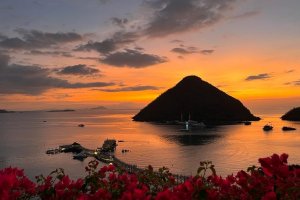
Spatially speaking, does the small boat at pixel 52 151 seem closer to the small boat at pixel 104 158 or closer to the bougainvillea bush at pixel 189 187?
the small boat at pixel 104 158

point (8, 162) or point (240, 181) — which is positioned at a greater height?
point (240, 181)

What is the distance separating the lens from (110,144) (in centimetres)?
13650

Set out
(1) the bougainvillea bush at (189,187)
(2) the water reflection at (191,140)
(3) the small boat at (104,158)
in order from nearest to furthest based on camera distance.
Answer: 1. (1) the bougainvillea bush at (189,187)
2. (3) the small boat at (104,158)
3. (2) the water reflection at (191,140)

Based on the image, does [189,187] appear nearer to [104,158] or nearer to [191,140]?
[104,158]

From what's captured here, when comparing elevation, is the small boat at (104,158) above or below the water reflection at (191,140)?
below

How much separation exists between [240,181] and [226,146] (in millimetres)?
133015

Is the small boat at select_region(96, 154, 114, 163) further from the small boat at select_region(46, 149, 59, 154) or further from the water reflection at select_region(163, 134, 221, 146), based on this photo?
the water reflection at select_region(163, 134, 221, 146)

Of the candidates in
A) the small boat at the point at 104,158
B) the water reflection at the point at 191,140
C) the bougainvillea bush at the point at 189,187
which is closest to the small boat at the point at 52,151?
the small boat at the point at 104,158

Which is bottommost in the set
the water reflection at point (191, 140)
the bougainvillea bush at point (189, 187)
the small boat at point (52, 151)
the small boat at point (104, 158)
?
the small boat at point (104, 158)

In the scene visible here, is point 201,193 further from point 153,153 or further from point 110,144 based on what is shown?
point 110,144

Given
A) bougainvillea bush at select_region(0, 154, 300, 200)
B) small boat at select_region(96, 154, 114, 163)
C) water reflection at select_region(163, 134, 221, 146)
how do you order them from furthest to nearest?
1. water reflection at select_region(163, 134, 221, 146)
2. small boat at select_region(96, 154, 114, 163)
3. bougainvillea bush at select_region(0, 154, 300, 200)

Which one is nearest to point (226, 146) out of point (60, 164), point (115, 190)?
point (60, 164)

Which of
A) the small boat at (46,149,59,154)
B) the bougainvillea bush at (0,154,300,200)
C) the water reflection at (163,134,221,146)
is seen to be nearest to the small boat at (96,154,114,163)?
the small boat at (46,149,59,154)

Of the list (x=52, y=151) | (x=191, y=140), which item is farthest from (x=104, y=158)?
(x=191, y=140)
